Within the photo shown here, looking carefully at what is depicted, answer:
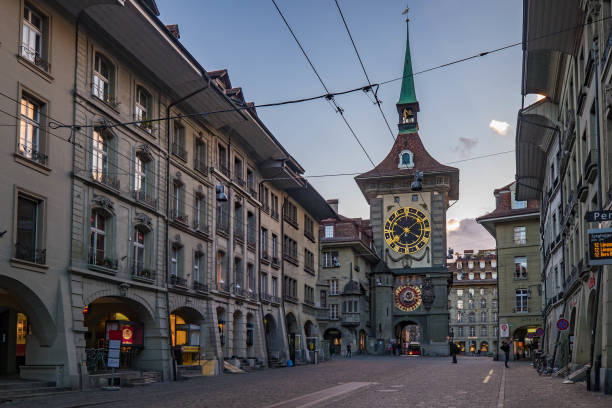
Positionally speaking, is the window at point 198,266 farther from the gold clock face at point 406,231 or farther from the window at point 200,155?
the gold clock face at point 406,231

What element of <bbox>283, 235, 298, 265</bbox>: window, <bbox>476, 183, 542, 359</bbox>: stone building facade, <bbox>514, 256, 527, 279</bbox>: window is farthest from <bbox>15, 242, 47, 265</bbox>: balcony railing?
<bbox>514, 256, 527, 279</bbox>: window

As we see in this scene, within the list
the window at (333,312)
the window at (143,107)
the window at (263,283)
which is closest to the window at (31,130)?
Result: the window at (143,107)

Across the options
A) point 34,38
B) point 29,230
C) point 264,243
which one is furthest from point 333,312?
point 34,38

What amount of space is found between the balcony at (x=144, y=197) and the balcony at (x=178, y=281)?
348 cm

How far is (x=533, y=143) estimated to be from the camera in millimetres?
43500

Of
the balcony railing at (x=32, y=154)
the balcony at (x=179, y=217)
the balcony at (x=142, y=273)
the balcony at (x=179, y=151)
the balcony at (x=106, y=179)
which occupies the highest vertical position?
the balcony at (x=179, y=151)

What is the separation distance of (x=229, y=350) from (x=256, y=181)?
10606 mm

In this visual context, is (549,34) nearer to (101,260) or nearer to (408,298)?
(101,260)

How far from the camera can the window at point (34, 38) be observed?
22141 millimetres

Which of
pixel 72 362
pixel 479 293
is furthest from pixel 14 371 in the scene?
pixel 479 293

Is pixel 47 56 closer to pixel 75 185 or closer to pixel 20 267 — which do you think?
pixel 75 185

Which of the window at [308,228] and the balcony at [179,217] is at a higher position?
the window at [308,228]

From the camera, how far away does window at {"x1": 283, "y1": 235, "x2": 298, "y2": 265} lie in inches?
1962

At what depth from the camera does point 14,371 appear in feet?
85.5
